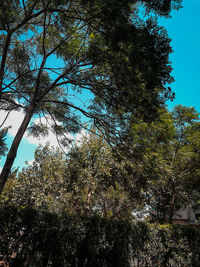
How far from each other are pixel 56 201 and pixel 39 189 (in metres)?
2.25

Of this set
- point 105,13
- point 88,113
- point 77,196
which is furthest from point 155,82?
point 77,196

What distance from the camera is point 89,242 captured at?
5.79 metres

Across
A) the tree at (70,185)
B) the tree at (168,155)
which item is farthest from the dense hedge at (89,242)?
the tree at (70,185)

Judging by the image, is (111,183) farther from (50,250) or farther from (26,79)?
(26,79)

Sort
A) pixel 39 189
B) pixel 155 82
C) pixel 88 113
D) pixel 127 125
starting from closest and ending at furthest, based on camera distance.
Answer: pixel 155 82, pixel 127 125, pixel 88 113, pixel 39 189

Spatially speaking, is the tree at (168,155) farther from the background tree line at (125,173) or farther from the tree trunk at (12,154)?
the tree trunk at (12,154)

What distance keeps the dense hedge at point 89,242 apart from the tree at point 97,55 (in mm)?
1583

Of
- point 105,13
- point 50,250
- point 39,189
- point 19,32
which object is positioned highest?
point 19,32

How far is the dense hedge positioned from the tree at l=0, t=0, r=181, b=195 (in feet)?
5.20

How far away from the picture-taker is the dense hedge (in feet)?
15.3

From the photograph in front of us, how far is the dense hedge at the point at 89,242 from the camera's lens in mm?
4660

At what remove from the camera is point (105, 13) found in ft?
9.89

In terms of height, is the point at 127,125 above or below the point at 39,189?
above

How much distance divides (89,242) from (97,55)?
6.10 m
